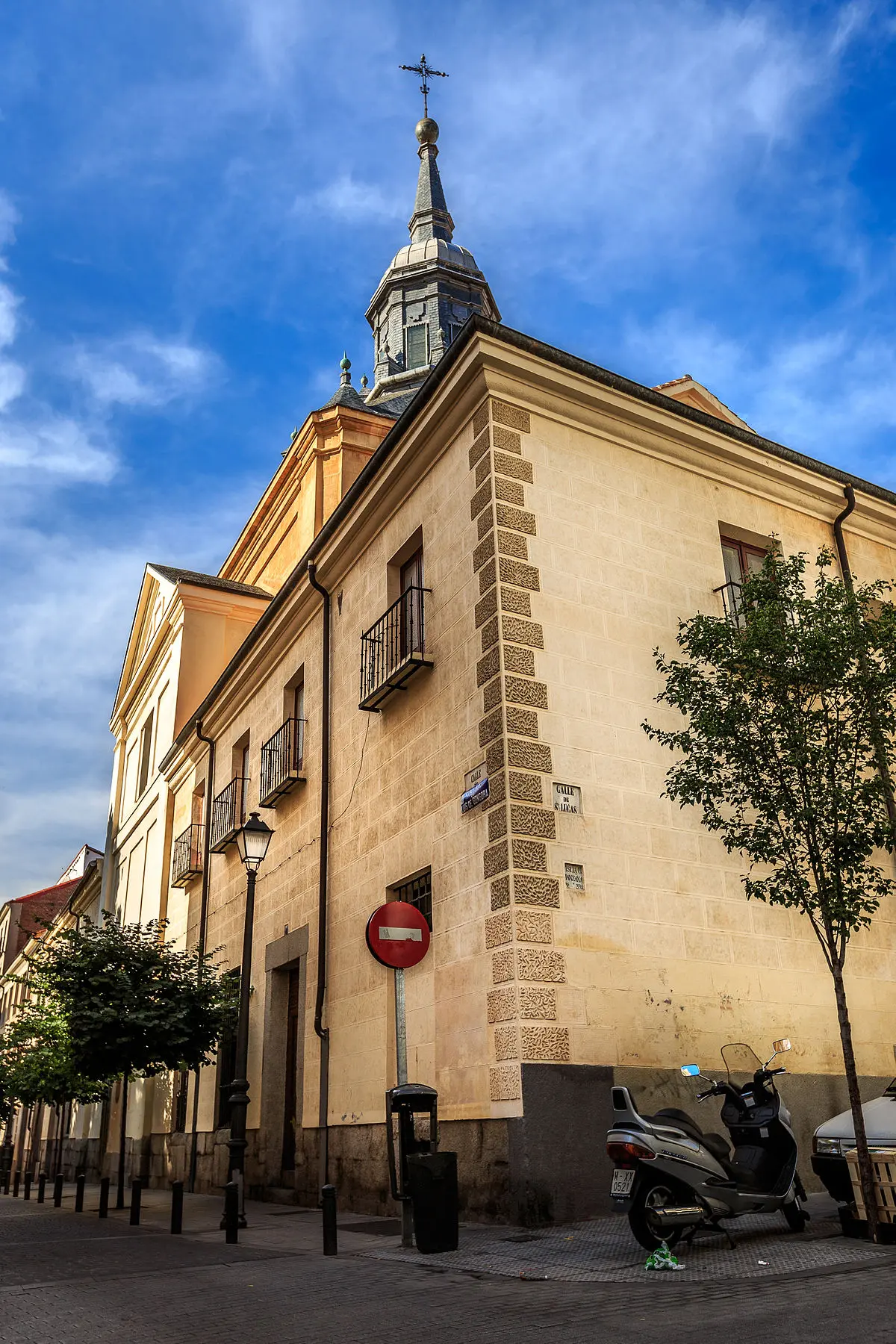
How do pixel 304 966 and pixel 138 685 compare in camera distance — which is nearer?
pixel 304 966

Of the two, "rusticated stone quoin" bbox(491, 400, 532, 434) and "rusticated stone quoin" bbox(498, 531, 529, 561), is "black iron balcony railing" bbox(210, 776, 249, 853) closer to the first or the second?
"rusticated stone quoin" bbox(498, 531, 529, 561)

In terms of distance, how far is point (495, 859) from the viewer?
9.81 meters

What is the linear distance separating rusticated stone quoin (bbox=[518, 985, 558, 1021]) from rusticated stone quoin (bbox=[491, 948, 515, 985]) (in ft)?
0.34

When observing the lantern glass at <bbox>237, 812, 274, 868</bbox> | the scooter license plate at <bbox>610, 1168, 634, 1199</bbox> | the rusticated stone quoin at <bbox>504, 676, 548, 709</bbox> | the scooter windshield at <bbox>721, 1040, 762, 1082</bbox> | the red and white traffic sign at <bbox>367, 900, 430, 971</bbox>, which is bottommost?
the scooter license plate at <bbox>610, 1168, 634, 1199</bbox>

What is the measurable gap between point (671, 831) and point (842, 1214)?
3833 millimetres

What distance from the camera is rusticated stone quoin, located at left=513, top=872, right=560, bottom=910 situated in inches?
374

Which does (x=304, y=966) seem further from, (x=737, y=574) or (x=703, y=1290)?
(x=703, y=1290)

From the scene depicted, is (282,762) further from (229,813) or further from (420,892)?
(420,892)

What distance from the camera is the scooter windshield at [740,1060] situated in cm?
982

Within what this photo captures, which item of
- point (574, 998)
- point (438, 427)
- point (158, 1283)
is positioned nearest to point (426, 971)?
point (574, 998)

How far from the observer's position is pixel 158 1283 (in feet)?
24.8

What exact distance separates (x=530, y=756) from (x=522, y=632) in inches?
48.3

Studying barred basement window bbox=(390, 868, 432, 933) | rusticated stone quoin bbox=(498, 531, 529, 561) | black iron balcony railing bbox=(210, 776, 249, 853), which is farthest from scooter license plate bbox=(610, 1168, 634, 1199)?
black iron balcony railing bbox=(210, 776, 249, 853)

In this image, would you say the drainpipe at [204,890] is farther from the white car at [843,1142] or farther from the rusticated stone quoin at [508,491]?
the white car at [843,1142]
